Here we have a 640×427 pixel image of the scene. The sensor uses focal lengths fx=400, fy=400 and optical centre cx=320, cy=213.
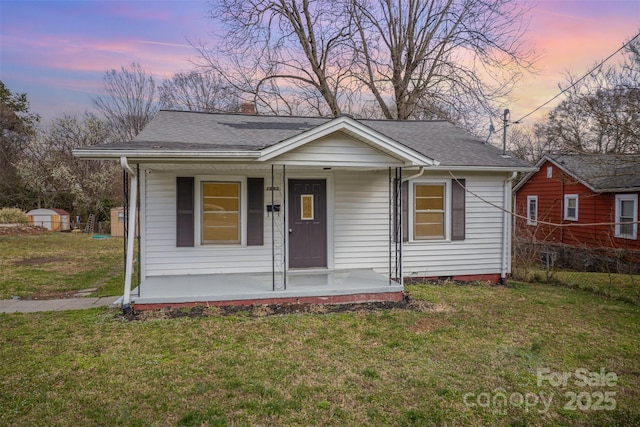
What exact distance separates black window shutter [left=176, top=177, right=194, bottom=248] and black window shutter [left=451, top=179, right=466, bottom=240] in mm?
5302

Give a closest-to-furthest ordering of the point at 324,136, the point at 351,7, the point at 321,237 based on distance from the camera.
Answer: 1. the point at 324,136
2. the point at 321,237
3. the point at 351,7

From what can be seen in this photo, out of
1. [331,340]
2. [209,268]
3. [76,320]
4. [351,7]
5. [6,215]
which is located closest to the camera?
[331,340]

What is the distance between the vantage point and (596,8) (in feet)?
33.8

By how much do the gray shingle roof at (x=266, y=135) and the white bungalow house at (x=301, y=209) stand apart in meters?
Result: 0.05

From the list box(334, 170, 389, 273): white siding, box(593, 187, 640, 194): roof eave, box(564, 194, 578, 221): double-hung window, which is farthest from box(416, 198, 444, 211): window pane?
box(564, 194, 578, 221): double-hung window

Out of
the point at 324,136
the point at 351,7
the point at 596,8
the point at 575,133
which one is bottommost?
the point at 324,136

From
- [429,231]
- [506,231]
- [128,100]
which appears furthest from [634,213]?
[128,100]

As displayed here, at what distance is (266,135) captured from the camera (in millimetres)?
8133

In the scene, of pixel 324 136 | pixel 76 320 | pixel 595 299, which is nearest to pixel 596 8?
pixel 595 299

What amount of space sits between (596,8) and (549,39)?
300 centimetres

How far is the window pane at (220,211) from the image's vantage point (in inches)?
297

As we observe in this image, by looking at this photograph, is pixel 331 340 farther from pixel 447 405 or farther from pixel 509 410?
pixel 509 410

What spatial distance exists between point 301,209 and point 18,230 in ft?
61.5

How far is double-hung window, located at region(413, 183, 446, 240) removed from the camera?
8492 millimetres
